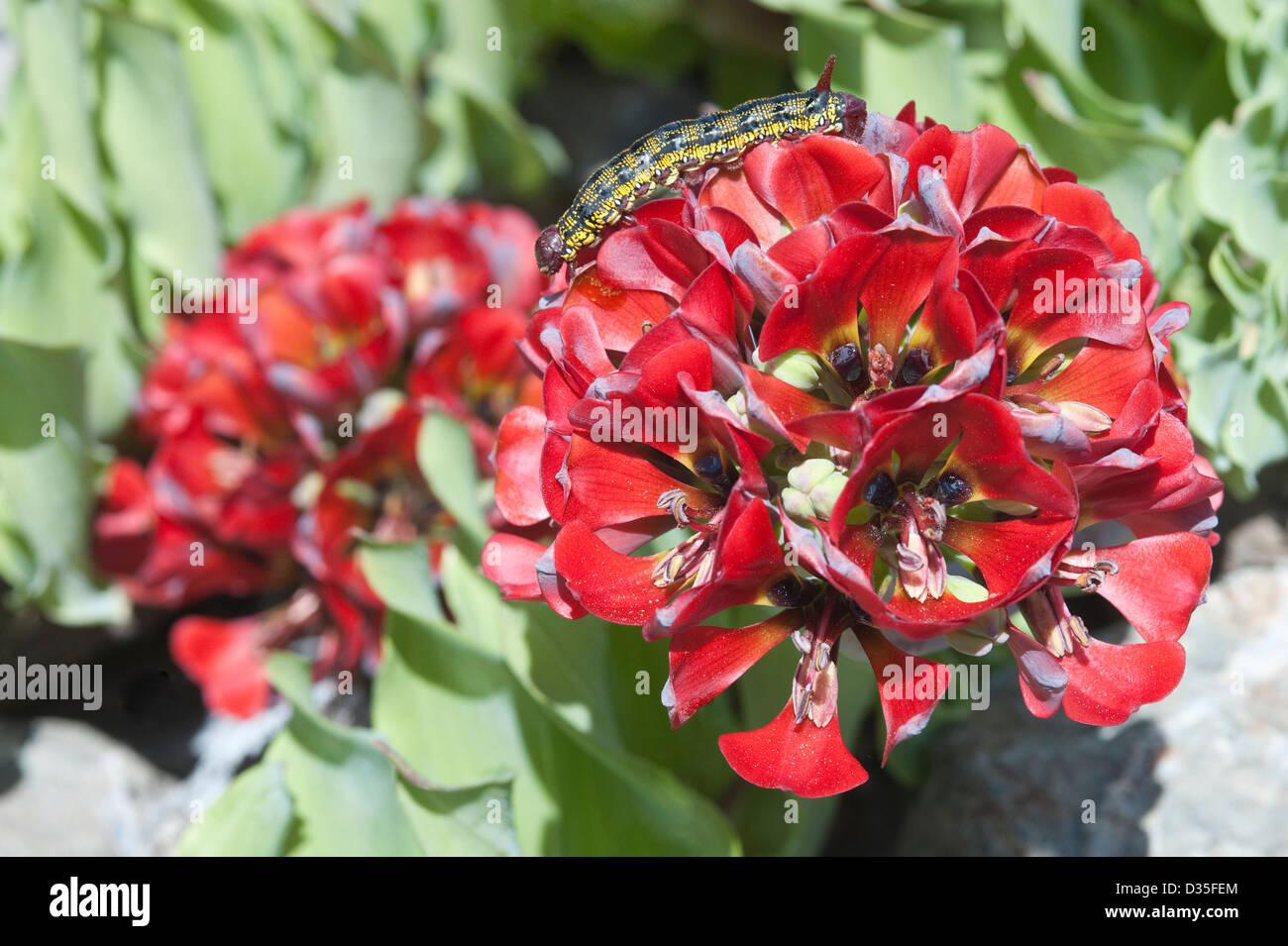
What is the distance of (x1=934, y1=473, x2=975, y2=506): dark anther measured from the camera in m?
0.67

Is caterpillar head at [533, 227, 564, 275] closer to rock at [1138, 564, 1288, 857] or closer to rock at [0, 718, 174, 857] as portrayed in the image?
rock at [1138, 564, 1288, 857]

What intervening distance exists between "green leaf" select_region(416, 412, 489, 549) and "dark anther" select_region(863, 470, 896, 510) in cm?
45

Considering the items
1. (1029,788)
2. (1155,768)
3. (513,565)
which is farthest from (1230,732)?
(513,565)

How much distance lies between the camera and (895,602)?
66 centimetres

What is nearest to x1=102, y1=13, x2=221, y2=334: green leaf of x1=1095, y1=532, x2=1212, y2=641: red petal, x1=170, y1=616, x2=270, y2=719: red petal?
x1=170, y1=616, x2=270, y2=719: red petal

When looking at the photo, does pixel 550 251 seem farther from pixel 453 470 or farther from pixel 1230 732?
pixel 1230 732

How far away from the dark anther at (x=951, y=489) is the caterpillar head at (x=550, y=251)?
364mm

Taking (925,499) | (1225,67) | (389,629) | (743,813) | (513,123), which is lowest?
(743,813)

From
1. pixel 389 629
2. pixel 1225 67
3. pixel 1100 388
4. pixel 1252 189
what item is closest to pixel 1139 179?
pixel 1252 189

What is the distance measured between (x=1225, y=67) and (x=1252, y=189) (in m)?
0.25

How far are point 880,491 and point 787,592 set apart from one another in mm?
99

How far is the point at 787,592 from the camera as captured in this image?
71cm

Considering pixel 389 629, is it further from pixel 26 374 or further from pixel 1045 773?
pixel 1045 773

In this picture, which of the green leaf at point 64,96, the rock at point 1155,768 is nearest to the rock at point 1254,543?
the rock at point 1155,768
